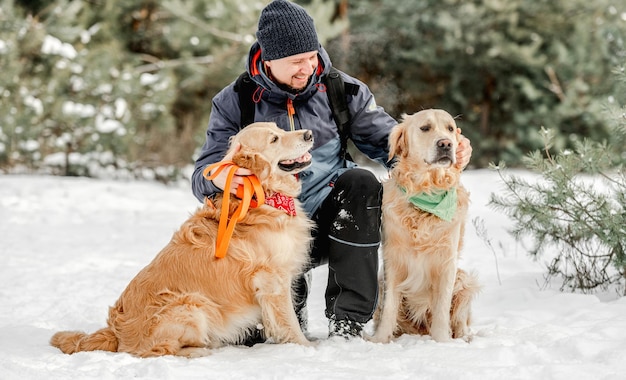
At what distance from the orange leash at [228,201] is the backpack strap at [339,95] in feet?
2.02

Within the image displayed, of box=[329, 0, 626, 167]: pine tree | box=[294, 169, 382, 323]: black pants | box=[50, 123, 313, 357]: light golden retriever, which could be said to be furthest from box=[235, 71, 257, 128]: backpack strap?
box=[329, 0, 626, 167]: pine tree

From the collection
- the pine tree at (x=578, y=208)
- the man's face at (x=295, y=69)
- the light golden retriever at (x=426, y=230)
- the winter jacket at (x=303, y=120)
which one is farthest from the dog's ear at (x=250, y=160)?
the pine tree at (x=578, y=208)

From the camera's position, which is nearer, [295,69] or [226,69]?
[295,69]

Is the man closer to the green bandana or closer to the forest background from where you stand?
the green bandana

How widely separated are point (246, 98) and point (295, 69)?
32cm

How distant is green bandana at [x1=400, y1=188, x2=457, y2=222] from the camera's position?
3.12 meters

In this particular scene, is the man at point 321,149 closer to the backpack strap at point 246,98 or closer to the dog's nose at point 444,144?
the backpack strap at point 246,98

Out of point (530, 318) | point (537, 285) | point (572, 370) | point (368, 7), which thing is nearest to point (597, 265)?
point (537, 285)

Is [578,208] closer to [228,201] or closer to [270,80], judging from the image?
[270,80]

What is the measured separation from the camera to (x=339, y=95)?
3.44 m

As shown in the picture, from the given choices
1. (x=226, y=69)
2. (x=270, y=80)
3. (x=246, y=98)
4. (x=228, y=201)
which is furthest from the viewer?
(x=226, y=69)

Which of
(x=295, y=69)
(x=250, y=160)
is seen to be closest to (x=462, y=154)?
(x=295, y=69)

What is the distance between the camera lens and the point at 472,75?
1098cm

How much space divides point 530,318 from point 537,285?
69 centimetres
